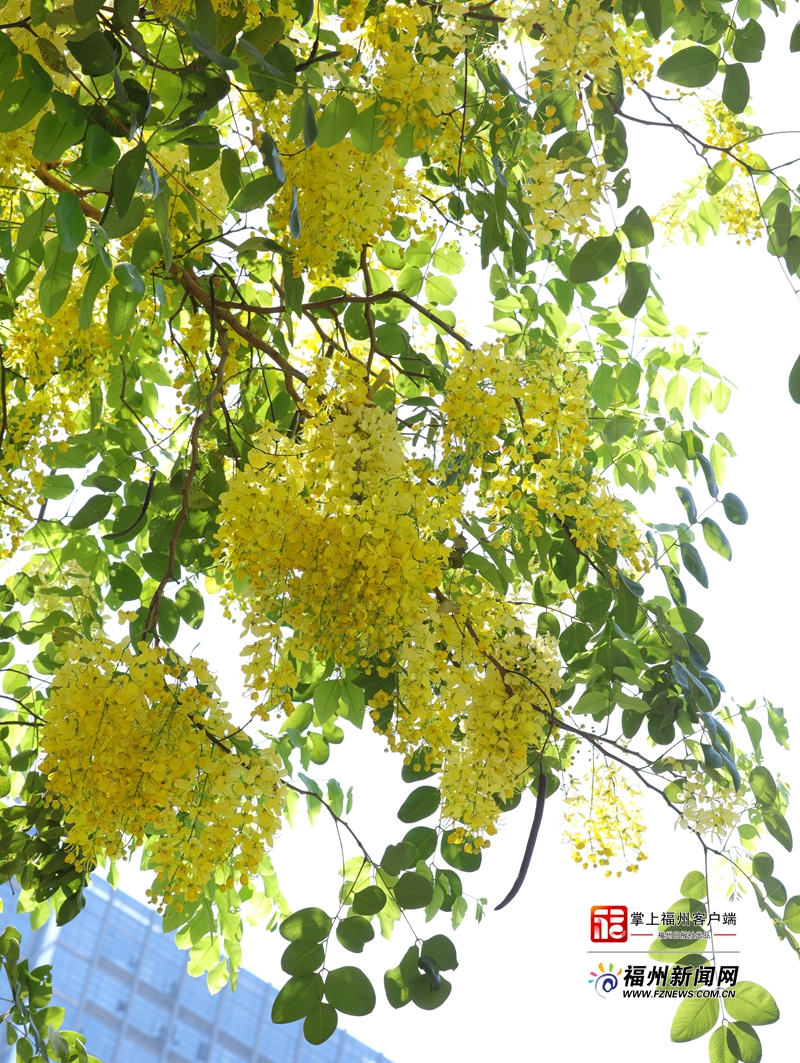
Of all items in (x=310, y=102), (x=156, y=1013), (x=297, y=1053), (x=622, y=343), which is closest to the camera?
(x=310, y=102)

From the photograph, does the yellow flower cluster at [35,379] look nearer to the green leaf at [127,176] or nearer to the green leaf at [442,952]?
the green leaf at [127,176]

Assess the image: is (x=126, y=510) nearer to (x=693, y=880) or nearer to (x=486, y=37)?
(x=486, y=37)

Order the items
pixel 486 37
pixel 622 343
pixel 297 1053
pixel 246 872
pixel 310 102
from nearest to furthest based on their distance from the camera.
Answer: pixel 310 102, pixel 246 872, pixel 486 37, pixel 622 343, pixel 297 1053

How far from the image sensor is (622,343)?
79.2 inches

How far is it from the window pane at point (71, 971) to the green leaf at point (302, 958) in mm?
11811

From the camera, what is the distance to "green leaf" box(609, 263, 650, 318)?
1085mm

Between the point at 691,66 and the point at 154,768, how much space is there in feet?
3.62

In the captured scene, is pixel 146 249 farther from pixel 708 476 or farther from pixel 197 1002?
pixel 197 1002

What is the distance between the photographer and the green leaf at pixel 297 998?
121 centimetres

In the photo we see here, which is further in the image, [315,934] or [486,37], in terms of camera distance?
[486,37]

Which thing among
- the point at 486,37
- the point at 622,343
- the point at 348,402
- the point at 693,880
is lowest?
the point at 693,880

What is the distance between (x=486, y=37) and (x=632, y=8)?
33 centimetres

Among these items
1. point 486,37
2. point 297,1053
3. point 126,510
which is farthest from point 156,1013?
point 486,37

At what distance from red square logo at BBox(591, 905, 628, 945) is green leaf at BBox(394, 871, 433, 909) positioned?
3.00 ft
